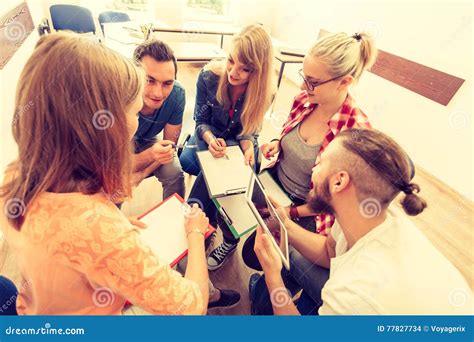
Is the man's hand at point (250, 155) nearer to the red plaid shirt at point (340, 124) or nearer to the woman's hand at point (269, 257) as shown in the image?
→ the red plaid shirt at point (340, 124)

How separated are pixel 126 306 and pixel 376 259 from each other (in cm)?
92

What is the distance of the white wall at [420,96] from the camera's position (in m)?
2.65

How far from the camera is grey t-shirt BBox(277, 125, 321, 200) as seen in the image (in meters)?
1.54

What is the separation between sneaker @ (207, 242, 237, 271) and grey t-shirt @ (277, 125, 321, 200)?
0.58m

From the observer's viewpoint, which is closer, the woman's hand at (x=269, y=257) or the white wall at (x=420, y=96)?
the woman's hand at (x=269, y=257)

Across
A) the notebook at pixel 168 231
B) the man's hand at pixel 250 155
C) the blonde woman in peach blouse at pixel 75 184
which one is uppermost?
the blonde woman in peach blouse at pixel 75 184

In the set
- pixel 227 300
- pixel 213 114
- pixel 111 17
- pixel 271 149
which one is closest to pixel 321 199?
pixel 271 149

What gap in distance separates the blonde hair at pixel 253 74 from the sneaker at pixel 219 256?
0.82 metres

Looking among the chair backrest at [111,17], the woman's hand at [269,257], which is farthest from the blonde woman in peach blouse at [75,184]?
the chair backrest at [111,17]

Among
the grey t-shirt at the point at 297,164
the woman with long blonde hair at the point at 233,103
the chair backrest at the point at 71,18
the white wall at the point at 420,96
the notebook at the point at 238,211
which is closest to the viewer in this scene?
the notebook at the point at 238,211

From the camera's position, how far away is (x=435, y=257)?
89 cm

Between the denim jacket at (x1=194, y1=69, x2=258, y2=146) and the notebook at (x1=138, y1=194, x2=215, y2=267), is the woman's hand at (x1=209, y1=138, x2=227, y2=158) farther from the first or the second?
the notebook at (x1=138, y1=194, x2=215, y2=267)
